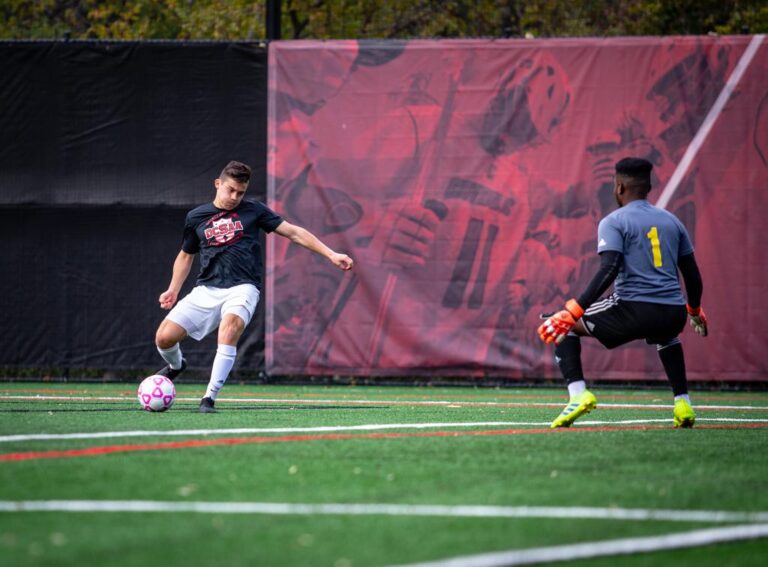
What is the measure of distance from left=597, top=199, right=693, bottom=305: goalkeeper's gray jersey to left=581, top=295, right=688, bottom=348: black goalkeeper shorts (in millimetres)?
50

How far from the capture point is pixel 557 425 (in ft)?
27.0

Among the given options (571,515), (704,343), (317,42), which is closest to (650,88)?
(704,343)

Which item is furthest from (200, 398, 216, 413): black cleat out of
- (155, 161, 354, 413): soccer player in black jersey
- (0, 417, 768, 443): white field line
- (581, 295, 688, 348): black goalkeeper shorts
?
(581, 295, 688, 348): black goalkeeper shorts

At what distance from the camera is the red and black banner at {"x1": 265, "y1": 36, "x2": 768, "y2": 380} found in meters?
14.6

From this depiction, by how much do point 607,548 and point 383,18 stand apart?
68.2 feet

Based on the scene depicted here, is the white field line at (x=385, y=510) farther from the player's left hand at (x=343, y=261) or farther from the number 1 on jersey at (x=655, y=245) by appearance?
the player's left hand at (x=343, y=261)

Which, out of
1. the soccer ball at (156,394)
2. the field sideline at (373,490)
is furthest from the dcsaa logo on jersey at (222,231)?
the field sideline at (373,490)

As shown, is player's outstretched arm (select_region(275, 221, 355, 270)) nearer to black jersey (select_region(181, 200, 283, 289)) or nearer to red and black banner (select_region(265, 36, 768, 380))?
black jersey (select_region(181, 200, 283, 289))

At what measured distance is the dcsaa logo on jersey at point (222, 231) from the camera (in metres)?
9.84

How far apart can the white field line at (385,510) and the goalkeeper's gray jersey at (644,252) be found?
3.63 meters

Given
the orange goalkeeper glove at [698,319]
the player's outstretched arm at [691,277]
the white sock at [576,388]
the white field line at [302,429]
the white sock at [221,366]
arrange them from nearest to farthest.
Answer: the white field line at [302,429], the white sock at [576,388], the player's outstretched arm at [691,277], the orange goalkeeper glove at [698,319], the white sock at [221,366]

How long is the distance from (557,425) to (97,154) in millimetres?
8893

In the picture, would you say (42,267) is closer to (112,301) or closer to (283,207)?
(112,301)

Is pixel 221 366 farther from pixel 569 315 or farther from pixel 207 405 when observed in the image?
pixel 569 315
